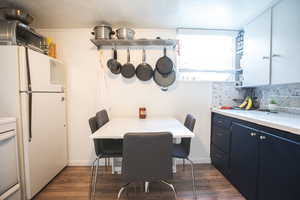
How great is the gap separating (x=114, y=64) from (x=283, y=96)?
2331mm

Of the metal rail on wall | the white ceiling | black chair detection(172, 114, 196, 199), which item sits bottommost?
black chair detection(172, 114, 196, 199)

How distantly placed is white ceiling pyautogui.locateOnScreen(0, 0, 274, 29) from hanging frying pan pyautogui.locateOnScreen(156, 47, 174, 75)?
0.52 m

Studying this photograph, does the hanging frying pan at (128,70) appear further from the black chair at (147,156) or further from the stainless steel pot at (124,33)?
the black chair at (147,156)

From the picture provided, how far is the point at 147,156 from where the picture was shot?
1211 mm

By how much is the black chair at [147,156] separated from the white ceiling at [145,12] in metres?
1.48

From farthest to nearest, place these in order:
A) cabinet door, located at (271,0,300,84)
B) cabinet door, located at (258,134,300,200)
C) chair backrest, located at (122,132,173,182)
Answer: cabinet door, located at (271,0,300,84) < chair backrest, located at (122,132,173,182) < cabinet door, located at (258,134,300,200)

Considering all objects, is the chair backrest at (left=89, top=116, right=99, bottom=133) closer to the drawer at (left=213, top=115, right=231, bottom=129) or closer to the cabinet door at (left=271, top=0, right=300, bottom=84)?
the drawer at (left=213, top=115, right=231, bottom=129)

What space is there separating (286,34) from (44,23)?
3.01 metres

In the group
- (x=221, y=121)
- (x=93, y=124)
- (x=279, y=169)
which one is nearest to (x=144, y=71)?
(x=93, y=124)

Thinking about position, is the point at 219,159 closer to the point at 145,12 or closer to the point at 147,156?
the point at 147,156

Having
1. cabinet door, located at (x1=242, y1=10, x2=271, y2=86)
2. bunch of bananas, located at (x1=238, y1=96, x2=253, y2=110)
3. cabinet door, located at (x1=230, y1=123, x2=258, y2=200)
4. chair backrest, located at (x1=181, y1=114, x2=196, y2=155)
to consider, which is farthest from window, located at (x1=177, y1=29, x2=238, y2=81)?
cabinet door, located at (x1=230, y1=123, x2=258, y2=200)

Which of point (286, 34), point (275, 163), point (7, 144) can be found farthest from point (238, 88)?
point (7, 144)

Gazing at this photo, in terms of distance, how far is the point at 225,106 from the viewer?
2428 millimetres

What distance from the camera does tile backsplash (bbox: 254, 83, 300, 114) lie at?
5.78 ft
